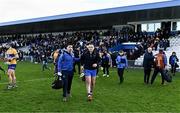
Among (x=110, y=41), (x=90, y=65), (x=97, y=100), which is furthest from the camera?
(x=110, y=41)

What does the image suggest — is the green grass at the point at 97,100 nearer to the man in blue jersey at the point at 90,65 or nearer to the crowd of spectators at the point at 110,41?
the man in blue jersey at the point at 90,65

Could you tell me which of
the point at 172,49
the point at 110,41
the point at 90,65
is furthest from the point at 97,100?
the point at 110,41

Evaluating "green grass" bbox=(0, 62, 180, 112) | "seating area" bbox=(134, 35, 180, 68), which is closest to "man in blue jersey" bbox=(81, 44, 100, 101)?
"green grass" bbox=(0, 62, 180, 112)

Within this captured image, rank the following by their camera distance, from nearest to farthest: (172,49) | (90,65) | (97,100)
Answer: (90,65) < (97,100) < (172,49)

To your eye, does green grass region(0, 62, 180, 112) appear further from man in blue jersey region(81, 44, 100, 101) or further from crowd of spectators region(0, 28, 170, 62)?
crowd of spectators region(0, 28, 170, 62)

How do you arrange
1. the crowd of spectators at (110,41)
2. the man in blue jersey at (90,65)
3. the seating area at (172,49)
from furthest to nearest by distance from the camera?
the crowd of spectators at (110,41) < the seating area at (172,49) < the man in blue jersey at (90,65)

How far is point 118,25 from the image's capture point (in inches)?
2016

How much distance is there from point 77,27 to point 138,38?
18.6m

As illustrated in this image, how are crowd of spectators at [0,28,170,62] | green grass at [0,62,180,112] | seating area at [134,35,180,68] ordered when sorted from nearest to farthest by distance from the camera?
green grass at [0,62,180,112] < seating area at [134,35,180,68] < crowd of spectators at [0,28,170,62]

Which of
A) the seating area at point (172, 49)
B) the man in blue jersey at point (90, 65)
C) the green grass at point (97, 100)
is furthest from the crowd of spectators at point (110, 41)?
the man in blue jersey at point (90, 65)

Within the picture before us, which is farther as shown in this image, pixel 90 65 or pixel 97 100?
pixel 97 100

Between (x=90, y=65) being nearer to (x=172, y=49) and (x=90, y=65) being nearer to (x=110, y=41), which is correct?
(x=172, y=49)

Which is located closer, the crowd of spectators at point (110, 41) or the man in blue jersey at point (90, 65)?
the man in blue jersey at point (90, 65)

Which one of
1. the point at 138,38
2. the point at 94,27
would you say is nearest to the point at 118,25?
the point at 94,27
